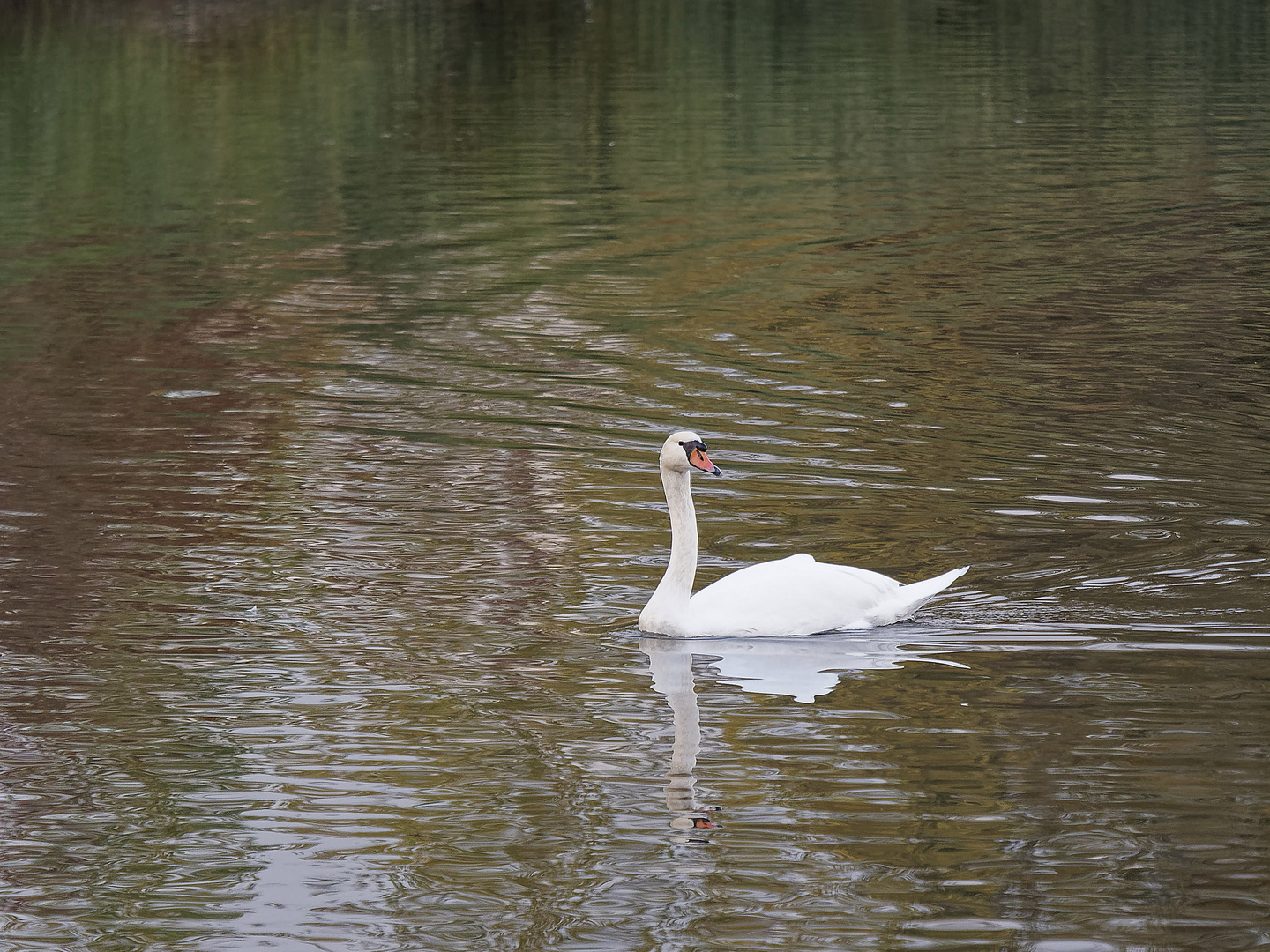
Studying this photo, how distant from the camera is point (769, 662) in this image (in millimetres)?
9102

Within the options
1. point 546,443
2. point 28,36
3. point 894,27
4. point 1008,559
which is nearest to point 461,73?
point 894,27

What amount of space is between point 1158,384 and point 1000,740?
794 centimetres

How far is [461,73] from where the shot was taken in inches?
1809

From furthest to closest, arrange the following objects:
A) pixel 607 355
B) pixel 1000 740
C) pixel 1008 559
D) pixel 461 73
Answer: pixel 461 73 → pixel 607 355 → pixel 1008 559 → pixel 1000 740

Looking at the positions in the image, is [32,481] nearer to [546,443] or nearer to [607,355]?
[546,443]

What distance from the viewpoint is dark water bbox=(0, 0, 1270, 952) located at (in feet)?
22.2

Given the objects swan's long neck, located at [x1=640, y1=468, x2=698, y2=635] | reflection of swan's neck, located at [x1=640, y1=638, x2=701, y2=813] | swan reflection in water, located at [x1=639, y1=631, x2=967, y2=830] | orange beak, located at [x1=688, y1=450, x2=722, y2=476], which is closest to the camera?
reflection of swan's neck, located at [x1=640, y1=638, x2=701, y2=813]

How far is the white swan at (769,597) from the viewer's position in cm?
919

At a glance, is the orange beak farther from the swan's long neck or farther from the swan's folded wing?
the swan's folded wing

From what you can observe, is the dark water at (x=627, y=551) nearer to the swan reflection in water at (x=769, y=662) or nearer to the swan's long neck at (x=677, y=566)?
the swan reflection in water at (x=769, y=662)

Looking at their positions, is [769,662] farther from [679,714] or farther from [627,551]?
[627,551]

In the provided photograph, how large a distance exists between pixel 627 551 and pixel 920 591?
2.26 meters

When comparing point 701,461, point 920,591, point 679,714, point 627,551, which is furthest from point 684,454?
point 627,551

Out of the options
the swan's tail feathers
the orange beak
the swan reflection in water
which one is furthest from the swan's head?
the swan's tail feathers
